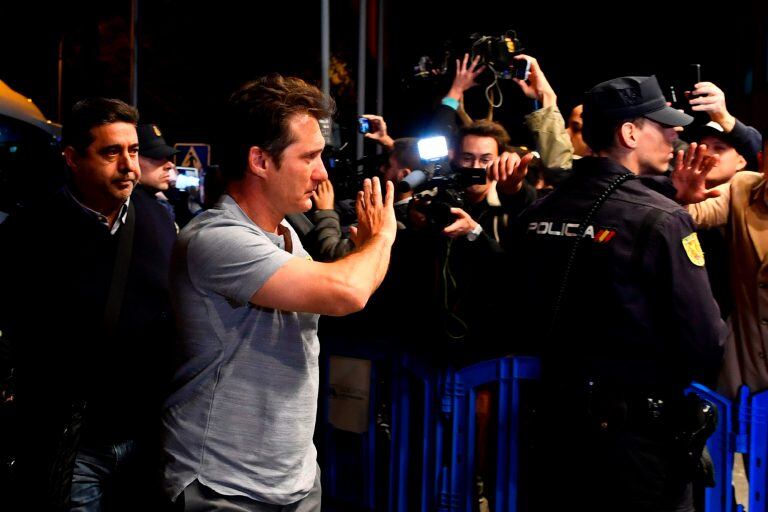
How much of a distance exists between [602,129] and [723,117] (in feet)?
3.91

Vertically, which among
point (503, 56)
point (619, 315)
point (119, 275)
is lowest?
point (619, 315)

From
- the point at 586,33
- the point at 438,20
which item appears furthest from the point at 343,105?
the point at 586,33

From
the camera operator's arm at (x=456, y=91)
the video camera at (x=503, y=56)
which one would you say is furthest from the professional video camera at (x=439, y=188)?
the camera operator's arm at (x=456, y=91)

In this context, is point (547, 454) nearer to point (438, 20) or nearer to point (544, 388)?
point (544, 388)

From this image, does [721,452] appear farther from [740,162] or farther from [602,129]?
[740,162]

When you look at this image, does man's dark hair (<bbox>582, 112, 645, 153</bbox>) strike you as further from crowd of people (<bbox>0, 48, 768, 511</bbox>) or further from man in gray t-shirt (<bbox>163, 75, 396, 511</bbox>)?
man in gray t-shirt (<bbox>163, 75, 396, 511</bbox>)

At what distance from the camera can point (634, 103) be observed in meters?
2.92


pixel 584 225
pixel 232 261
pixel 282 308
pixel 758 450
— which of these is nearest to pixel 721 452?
pixel 758 450

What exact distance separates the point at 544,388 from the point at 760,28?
7.20 metres

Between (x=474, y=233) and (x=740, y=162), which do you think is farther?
(x=740, y=162)

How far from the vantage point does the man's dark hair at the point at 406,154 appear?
4.69 m

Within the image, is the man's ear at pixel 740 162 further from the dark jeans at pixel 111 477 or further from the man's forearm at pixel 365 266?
the dark jeans at pixel 111 477

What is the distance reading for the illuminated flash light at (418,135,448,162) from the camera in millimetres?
3893

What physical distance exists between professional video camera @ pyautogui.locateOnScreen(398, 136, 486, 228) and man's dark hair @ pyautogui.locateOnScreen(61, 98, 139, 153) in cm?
129
